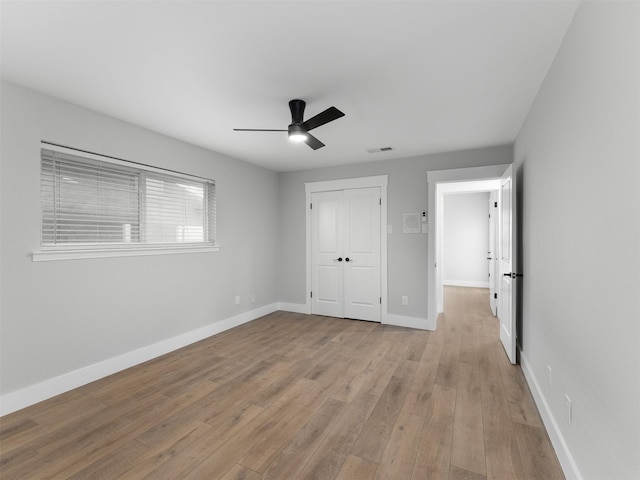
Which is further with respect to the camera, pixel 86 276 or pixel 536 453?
pixel 86 276

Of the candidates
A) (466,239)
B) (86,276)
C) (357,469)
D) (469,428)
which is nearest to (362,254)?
(469,428)

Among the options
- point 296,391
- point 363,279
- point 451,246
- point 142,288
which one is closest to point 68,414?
point 142,288

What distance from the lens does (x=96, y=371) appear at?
9.18 ft

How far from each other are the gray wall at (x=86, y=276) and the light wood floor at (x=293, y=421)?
1.22ft

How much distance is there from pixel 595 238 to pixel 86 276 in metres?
3.63

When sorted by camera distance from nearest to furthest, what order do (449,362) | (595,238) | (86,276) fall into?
(595,238) → (86,276) → (449,362)

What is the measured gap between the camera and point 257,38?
5.90ft

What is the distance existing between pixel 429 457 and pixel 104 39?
3.17 metres

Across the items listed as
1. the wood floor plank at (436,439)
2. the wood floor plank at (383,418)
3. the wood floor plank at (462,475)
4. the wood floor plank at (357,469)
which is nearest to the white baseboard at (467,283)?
the wood floor plank at (383,418)

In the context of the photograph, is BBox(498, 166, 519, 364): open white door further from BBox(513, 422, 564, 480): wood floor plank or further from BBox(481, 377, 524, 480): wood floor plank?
BBox(513, 422, 564, 480): wood floor plank

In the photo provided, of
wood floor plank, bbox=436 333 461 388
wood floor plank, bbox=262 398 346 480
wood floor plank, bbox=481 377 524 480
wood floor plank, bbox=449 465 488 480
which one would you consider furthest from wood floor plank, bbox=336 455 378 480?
wood floor plank, bbox=436 333 461 388

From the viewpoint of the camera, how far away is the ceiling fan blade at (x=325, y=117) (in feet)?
7.54

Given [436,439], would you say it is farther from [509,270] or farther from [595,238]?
[509,270]

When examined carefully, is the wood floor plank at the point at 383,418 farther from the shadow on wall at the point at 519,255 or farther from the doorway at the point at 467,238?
the doorway at the point at 467,238
